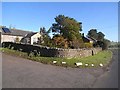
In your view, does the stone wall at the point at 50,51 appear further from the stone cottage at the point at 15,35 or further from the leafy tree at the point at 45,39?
the stone cottage at the point at 15,35

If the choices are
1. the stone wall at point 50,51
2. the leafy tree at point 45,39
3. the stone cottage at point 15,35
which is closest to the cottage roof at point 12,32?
the stone cottage at point 15,35

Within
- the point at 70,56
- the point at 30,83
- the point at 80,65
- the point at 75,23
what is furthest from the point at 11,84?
the point at 75,23

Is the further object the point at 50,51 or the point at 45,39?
the point at 45,39

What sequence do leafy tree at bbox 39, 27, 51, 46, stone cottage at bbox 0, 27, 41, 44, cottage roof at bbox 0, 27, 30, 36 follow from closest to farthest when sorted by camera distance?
1. leafy tree at bbox 39, 27, 51, 46
2. stone cottage at bbox 0, 27, 41, 44
3. cottage roof at bbox 0, 27, 30, 36

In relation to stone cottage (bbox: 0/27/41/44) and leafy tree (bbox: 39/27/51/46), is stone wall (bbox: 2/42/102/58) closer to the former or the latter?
leafy tree (bbox: 39/27/51/46)

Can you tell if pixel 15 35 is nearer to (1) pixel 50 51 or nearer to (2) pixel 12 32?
(2) pixel 12 32

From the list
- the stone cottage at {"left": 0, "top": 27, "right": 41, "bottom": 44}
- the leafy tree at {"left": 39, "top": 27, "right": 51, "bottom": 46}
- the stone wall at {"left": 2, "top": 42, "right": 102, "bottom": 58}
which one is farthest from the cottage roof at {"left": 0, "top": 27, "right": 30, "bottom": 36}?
the stone wall at {"left": 2, "top": 42, "right": 102, "bottom": 58}

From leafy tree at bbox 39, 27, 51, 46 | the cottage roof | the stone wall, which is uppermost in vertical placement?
the cottage roof

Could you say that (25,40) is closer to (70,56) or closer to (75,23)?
(75,23)

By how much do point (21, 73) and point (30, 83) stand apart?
7.68ft

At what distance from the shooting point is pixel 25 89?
948cm

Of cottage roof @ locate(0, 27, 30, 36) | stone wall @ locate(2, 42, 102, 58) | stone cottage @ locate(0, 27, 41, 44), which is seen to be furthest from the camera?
cottage roof @ locate(0, 27, 30, 36)

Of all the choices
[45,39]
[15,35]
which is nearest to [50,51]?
[45,39]

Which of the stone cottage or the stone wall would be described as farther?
the stone cottage
